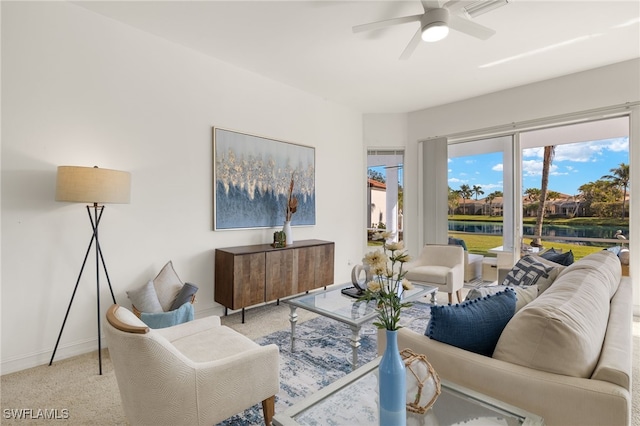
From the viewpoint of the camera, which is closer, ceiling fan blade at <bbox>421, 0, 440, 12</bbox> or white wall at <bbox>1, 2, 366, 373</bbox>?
ceiling fan blade at <bbox>421, 0, 440, 12</bbox>

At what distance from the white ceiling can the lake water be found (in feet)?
6.37

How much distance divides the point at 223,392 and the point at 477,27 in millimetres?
2892

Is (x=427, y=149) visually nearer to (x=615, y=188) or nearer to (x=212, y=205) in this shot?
(x=615, y=188)

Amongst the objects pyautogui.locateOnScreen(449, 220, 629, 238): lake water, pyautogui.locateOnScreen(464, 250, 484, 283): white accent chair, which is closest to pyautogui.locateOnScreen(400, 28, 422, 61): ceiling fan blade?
pyautogui.locateOnScreen(449, 220, 629, 238): lake water

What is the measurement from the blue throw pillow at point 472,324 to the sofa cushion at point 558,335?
6cm

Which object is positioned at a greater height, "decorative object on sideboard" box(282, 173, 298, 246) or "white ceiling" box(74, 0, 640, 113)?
"white ceiling" box(74, 0, 640, 113)

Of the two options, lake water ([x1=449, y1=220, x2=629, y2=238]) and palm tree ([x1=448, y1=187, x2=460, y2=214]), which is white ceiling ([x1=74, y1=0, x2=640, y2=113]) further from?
lake water ([x1=449, y1=220, x2=629, y2=238])

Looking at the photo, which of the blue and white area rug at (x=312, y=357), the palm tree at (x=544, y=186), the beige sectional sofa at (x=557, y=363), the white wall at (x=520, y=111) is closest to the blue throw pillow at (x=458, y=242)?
the white wall at (x=520, y=111)

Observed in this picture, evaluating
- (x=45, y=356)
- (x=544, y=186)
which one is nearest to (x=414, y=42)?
(x=544, y=186)

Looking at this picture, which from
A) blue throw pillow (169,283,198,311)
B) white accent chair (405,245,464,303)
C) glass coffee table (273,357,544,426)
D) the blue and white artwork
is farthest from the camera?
white accent chair (405,245,464,303)

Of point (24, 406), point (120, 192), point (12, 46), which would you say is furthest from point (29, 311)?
point (12, 46)

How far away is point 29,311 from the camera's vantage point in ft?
7.86

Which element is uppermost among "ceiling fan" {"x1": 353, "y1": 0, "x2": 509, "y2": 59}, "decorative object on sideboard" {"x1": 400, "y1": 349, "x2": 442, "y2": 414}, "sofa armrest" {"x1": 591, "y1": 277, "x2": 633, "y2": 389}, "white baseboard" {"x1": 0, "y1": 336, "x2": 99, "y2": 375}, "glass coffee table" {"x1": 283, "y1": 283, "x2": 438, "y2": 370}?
"ceiling fan" {"x1": 353, "y1": 0, "x2": 509, "y2": 59}

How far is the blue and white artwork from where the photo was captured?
3518 mm
